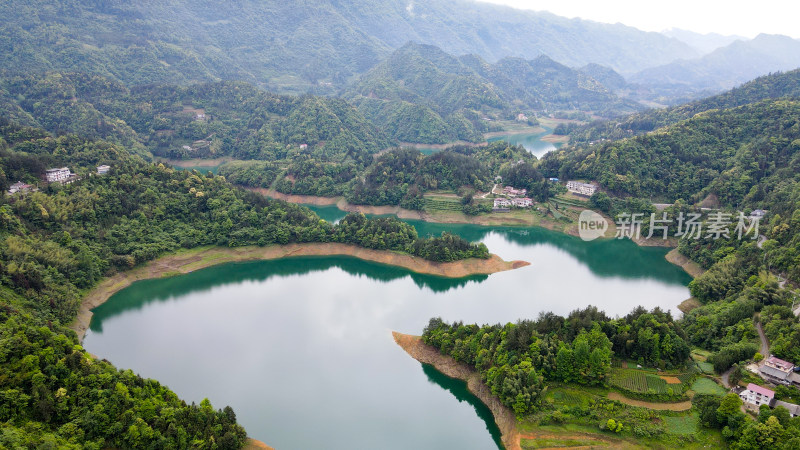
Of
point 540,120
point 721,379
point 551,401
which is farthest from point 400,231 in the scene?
point 540,120

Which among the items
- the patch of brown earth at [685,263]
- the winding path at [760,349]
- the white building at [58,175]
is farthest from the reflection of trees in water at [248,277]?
the winding path at [760,349]

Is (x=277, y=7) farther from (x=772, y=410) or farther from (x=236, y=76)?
(x=772, y=410)

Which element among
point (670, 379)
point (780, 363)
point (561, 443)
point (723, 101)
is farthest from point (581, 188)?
point (723, 101)

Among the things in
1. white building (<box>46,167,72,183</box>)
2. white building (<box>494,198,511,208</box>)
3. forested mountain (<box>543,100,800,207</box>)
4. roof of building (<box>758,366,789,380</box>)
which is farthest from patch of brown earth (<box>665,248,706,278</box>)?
white building (<box>46,167,72,183</box>)

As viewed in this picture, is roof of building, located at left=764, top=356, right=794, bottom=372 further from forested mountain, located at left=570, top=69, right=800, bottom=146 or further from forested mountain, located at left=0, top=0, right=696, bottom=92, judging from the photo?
forested mountain, located at left=0, top=0, right=696, bottom=92

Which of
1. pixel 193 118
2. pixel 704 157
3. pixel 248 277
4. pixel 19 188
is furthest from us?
pixel 193 118

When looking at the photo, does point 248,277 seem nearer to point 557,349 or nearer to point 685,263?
point 557,349
